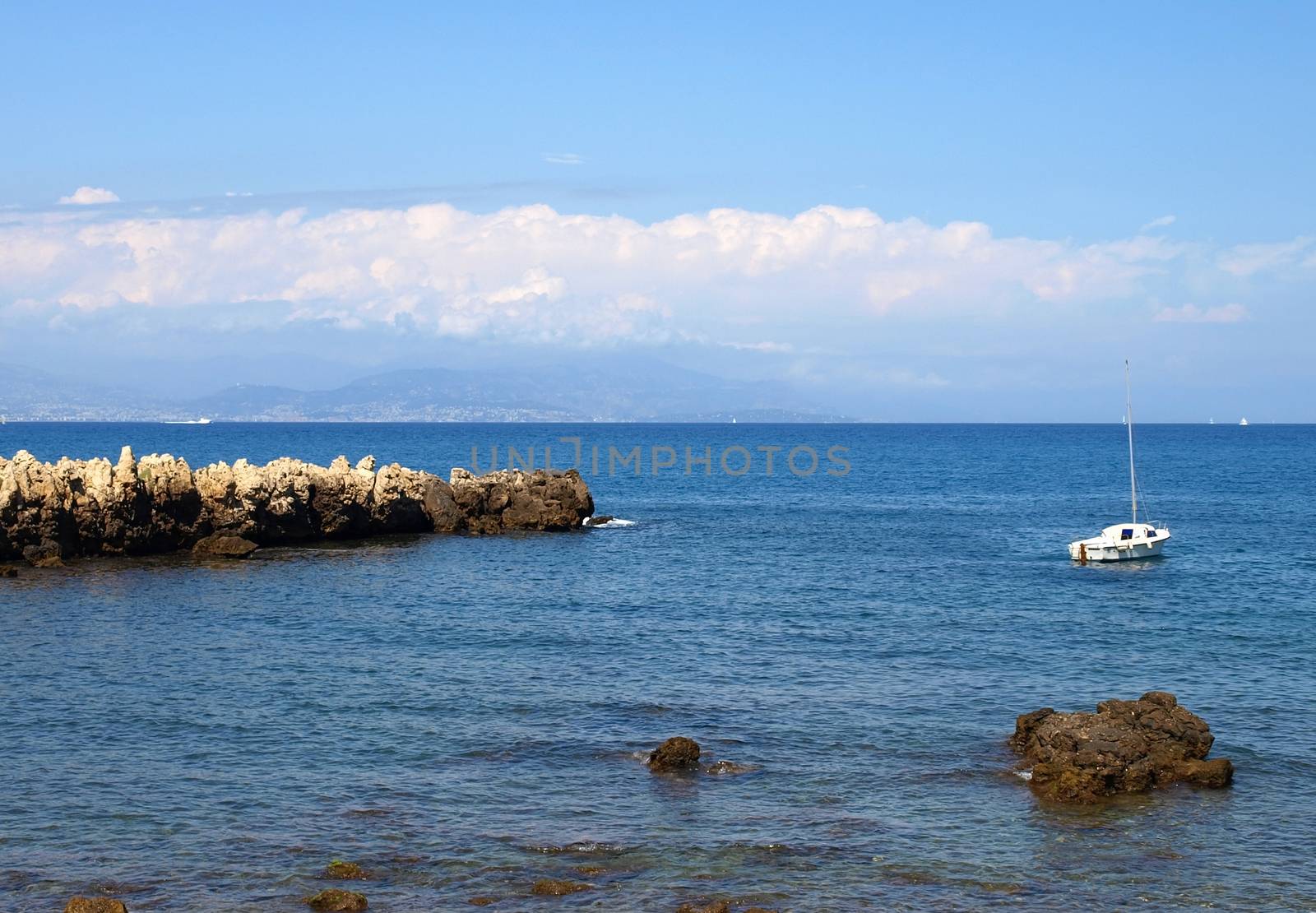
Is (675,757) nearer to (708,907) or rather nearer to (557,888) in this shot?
(557,888)

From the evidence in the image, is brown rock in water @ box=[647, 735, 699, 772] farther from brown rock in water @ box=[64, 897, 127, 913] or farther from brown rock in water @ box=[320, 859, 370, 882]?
brown rock in water @ box=[64, 897, 127, 913]

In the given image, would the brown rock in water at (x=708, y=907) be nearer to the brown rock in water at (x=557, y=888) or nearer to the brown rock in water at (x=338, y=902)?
the brown rock in water at (x=557, y=888)

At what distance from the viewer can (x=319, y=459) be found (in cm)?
18138

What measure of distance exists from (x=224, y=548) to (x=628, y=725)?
37.2 m

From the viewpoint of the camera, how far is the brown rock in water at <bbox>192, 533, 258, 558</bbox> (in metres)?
65.1

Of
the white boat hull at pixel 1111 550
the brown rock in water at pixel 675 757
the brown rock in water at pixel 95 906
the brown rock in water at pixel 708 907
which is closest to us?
the brown rock in water at pixel 95 906

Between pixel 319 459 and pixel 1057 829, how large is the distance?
165 metres

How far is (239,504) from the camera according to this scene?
2692 inches

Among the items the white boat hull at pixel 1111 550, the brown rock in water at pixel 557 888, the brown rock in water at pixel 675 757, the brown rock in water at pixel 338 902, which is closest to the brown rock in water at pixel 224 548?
the brown rock in water at pixel 675 757

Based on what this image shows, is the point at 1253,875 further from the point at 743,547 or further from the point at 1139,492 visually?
the point at 1139,492

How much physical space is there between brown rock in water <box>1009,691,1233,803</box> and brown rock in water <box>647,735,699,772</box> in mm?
8234

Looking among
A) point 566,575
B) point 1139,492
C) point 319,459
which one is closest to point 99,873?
point 566,575

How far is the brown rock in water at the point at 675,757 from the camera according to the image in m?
31.0

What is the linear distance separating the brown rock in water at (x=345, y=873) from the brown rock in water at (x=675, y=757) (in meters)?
8.75
